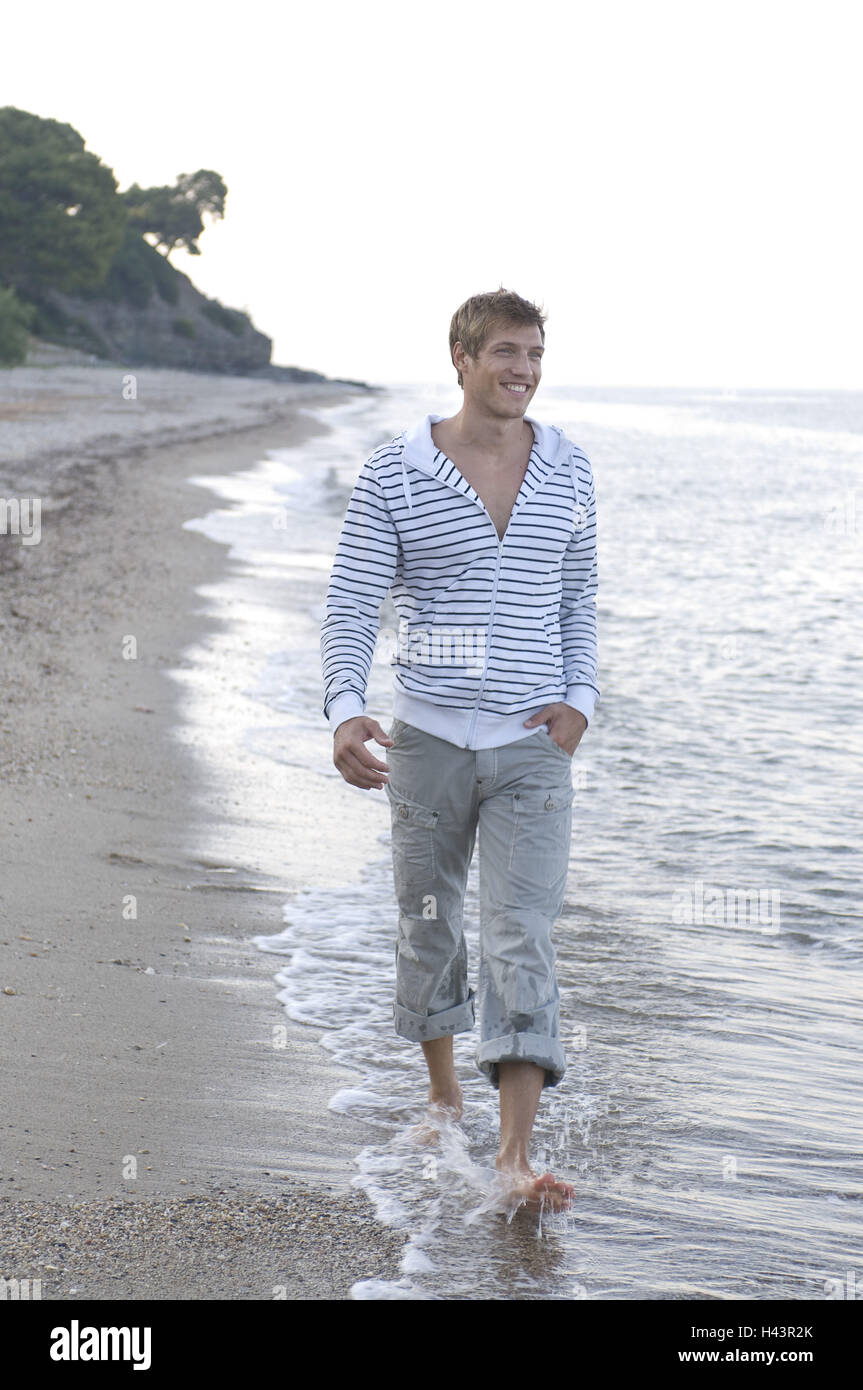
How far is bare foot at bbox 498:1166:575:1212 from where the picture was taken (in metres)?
3.03

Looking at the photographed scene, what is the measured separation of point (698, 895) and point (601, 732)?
297cm

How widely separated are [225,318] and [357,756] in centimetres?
9955

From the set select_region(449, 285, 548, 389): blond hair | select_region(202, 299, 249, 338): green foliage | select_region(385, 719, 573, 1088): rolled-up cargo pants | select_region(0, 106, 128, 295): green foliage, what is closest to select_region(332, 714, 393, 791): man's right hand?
select_region(385, 719, 573, 1088): rolled-up cargo pants

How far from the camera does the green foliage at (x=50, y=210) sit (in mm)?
67875

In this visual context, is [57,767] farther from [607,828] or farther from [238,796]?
[607,828]

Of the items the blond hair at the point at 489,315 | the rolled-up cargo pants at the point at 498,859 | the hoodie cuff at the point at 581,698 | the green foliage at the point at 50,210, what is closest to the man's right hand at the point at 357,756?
the rolled-up cargo pants at the point at 498,859

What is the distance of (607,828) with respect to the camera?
253 inches

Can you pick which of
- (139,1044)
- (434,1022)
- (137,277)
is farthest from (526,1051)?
(137,277)

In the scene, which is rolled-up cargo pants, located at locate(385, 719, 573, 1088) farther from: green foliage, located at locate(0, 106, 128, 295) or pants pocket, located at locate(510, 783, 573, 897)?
green foliage, located at locate(0, 106, 128, 295)

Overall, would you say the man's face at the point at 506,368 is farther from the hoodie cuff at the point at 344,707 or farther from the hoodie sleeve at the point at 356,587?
the hoodie cuff at the point at 344,707

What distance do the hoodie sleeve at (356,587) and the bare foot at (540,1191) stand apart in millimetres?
1101

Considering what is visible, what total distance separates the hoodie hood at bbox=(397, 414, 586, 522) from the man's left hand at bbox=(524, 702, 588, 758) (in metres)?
0.46

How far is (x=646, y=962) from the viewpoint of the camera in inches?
188

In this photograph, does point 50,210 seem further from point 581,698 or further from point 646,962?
point 581,698
